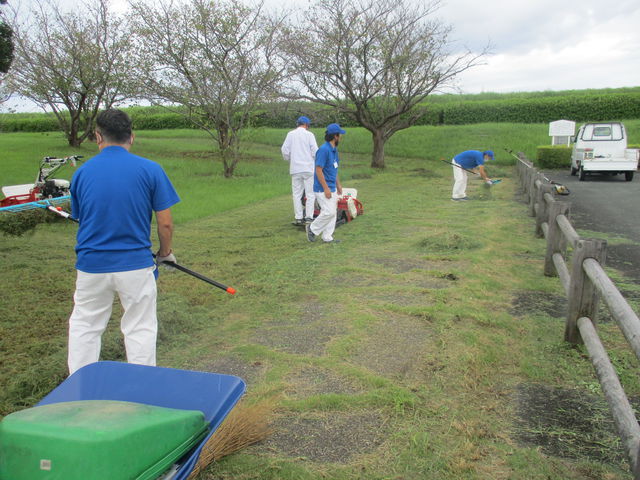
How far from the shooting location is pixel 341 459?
2852mm

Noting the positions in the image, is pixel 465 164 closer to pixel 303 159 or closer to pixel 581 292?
pixel 303 159

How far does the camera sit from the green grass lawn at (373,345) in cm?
291

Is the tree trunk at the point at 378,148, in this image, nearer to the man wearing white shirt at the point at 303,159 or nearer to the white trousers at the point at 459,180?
the white trousers at the point at 459,180

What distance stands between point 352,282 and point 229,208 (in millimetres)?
6472

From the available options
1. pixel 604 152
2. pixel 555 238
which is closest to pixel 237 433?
pixel 555 238

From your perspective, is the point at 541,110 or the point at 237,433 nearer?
the point at 237,433

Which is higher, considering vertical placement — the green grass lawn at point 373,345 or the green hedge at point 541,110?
the green hedge at point 541,110

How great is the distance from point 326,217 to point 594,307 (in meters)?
4.31

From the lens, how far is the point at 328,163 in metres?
7.82

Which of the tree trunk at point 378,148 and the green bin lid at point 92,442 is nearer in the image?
the green bin lid at point 92,442

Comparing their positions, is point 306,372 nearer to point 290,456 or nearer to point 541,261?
point 290,456

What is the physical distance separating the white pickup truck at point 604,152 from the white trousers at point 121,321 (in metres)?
16.7

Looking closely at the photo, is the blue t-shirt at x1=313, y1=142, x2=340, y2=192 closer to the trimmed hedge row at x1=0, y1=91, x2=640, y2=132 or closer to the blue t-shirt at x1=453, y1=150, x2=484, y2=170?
the blue t-shirt at x1=453, y1=150, x2=484, y2=170

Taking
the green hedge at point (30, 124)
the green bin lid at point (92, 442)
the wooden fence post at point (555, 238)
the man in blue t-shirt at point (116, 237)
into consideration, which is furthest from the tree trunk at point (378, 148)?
the green hedge at point (30, 124)
